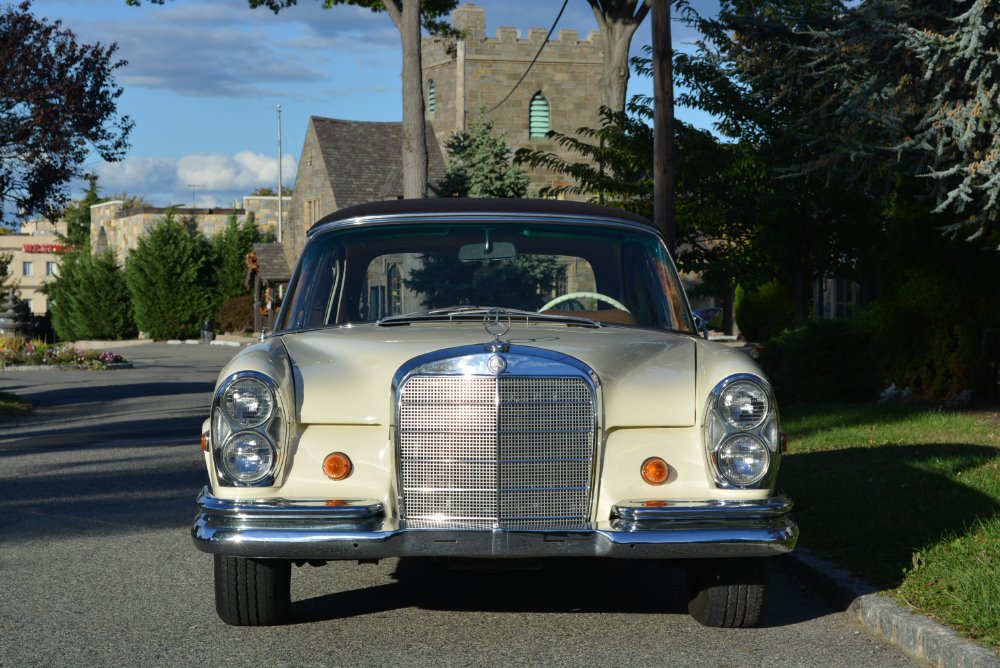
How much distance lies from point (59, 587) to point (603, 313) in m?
3.06

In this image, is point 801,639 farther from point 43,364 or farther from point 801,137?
point 43,364

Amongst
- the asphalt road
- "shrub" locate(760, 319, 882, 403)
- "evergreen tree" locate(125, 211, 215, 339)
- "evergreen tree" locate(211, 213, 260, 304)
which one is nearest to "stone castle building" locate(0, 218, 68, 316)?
"evergreen tree" locate(211, 213, 260, 304)

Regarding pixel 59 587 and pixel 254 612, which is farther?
pixel 59 587

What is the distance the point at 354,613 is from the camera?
20.5ft

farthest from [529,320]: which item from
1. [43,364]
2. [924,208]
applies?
[43,364]

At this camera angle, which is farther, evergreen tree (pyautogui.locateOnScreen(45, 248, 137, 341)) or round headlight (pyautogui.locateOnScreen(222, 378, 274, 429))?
evergreen tree (pyautogui.locateOnScreen(45, 248, 137, 341))

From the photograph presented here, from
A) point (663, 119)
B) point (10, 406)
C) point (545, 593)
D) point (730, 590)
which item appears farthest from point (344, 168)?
point (730, 590)

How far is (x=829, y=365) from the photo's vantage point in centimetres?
1681

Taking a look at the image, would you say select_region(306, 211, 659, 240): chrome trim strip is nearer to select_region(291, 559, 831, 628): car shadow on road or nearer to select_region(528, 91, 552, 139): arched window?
select_region(291, 559, 831, 628): car shadow on road

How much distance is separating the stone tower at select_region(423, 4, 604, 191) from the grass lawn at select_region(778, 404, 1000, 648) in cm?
4689

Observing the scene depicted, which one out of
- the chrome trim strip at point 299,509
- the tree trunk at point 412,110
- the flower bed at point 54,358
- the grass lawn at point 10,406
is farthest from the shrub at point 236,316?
the chrome trim strip at point 299,509

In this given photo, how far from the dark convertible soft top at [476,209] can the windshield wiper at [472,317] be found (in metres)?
0.71

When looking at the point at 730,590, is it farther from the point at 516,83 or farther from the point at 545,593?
the point at 516,83

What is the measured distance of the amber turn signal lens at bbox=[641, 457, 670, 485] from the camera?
17.9 feet
